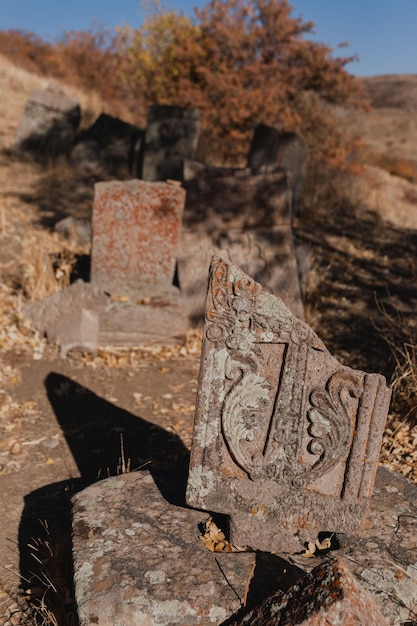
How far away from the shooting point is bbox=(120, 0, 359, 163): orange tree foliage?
12953mm

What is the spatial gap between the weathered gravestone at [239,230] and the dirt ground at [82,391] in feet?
1.59

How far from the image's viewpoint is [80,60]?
63.0ft

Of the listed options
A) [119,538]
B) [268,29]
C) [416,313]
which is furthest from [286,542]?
[268,29]

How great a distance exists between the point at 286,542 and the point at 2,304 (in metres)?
4.28

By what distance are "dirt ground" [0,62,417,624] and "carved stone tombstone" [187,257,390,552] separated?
0.88 m

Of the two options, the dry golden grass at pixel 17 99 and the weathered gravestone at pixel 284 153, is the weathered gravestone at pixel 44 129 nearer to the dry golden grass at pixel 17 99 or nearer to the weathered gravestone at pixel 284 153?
the dry golden grass at pixel 17 99

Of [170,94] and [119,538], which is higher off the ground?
[170,94]

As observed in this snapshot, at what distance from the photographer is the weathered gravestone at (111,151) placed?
11.3m

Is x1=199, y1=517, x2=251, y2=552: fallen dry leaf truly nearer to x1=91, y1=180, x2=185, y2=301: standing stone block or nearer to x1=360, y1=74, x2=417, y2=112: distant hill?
x1=91, y1=180, x2=185, y2=301: standing stone block

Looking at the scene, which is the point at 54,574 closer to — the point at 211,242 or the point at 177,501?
the point at 177,501

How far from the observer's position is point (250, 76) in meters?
13.2

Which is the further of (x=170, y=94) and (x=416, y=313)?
(x=170, y=94)

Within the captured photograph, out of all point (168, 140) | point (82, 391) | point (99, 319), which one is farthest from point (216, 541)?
point (168, 140)

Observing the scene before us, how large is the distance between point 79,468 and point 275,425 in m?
1.68
